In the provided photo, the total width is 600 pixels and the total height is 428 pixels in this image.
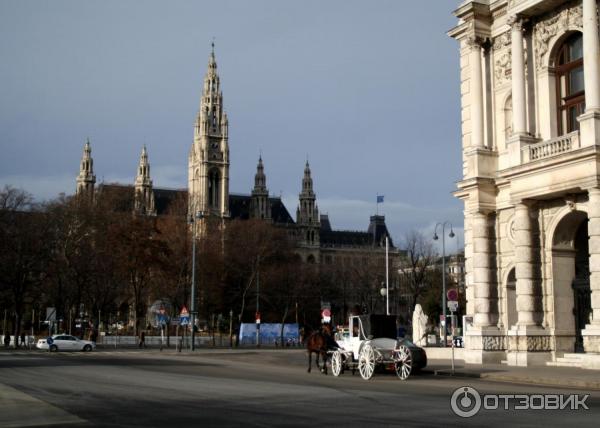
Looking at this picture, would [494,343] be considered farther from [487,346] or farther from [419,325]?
[419,325]

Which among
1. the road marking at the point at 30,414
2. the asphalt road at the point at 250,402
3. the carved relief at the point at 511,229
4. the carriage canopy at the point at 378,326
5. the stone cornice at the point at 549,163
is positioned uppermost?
the stone cornice at the point at 549,163

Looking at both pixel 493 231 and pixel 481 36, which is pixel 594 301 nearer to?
pixel 493 231

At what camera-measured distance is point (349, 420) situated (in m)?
14.2

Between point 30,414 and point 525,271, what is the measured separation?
21.9 meters

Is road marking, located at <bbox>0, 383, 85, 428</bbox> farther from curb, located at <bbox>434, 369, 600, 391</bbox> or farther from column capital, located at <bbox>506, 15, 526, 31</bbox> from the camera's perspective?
column capital, located at <bbox>506, 15, 526, 31</bbox>

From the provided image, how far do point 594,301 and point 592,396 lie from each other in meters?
10.0

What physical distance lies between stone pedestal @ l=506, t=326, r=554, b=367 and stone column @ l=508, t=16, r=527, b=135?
8.10m

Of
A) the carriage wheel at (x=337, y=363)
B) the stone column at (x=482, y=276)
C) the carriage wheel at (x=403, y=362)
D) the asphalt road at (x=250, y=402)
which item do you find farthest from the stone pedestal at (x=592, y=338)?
the carriage wheel at (x=337, y=363)

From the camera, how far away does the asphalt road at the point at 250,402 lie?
14.0 meters

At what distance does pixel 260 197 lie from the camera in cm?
19688

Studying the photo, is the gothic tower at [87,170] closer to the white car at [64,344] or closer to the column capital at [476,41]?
the white car at [64,344]

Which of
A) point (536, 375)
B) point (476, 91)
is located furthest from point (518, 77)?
point (536, 375)

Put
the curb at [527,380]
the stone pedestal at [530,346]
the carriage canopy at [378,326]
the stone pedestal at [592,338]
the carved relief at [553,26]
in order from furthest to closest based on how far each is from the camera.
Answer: the carved relief at [553,26]
the stone pedestal at [530,346]
the carriage canopy at [378,326]
the stone pedestal at [592,338]
the curb at [527,380]

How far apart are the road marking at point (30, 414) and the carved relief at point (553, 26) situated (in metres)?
25.0
